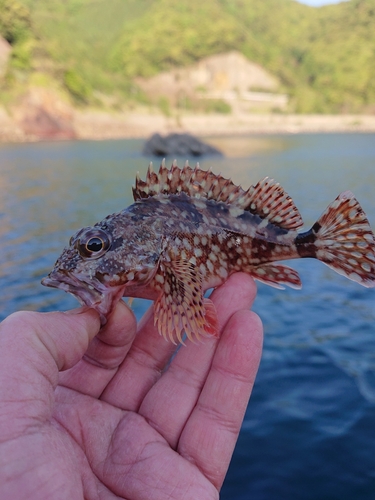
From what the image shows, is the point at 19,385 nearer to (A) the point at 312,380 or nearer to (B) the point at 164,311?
(B) the point at 164,311

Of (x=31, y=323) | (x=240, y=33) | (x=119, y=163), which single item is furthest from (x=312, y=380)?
(x=240, y=33)

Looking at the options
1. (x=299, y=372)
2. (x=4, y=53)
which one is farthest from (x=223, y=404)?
(x=4, y=53)

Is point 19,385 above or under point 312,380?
above

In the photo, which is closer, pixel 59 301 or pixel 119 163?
pixel 59 301

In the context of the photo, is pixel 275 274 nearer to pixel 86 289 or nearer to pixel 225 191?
pixel 225 191

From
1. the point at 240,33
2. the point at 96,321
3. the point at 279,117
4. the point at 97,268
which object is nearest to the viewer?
the point at 96,321

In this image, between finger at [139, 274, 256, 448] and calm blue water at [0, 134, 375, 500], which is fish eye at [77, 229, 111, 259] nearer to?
finger at [139, 274, 256, 448]

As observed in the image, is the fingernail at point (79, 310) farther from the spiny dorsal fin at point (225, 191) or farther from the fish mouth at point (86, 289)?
the spiny dorsal fin at point (225, 191)
